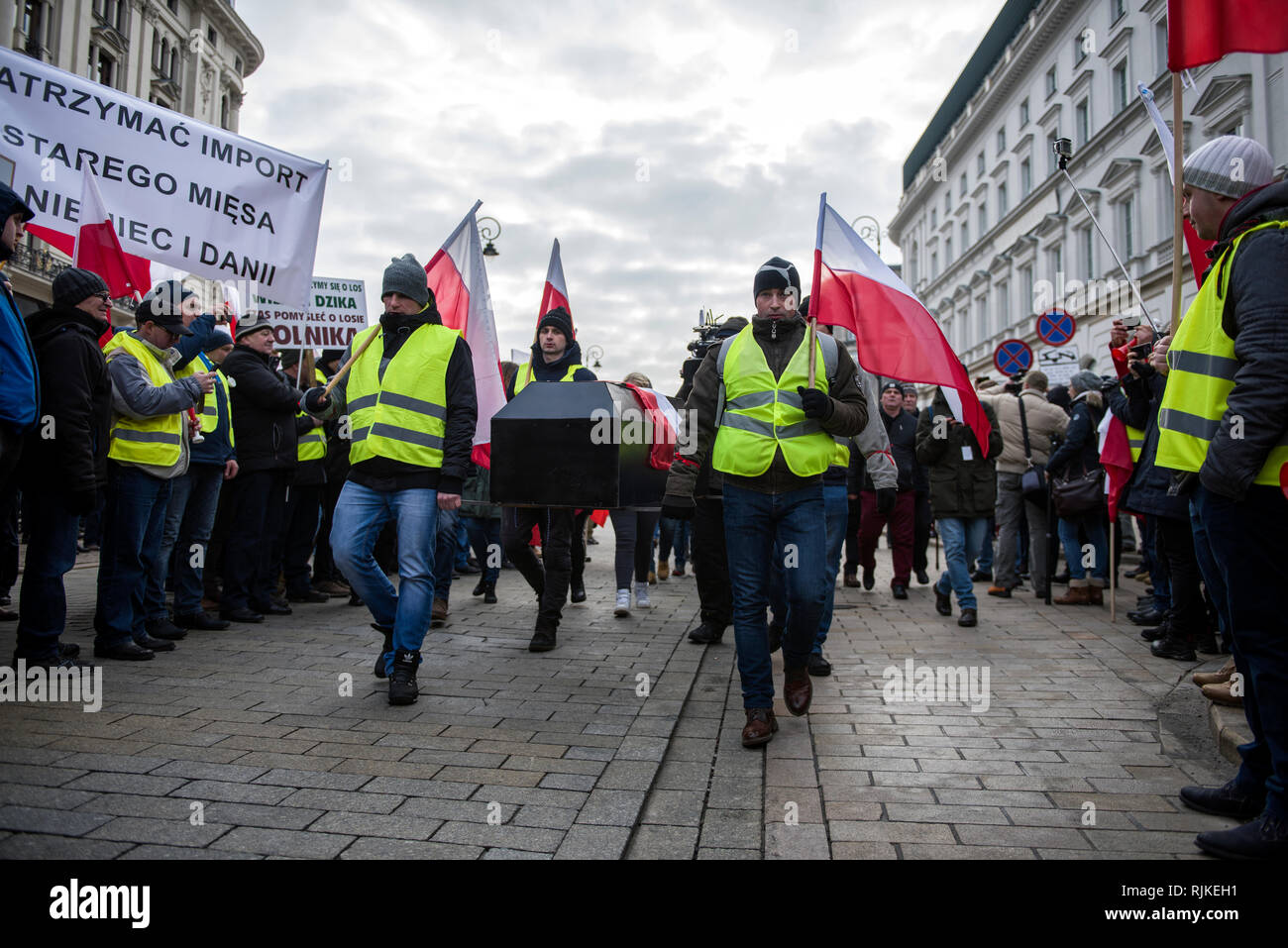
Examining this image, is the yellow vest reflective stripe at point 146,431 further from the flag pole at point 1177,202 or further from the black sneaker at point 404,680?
the flag pole at point 1177,202

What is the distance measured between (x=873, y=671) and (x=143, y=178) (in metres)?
5.38

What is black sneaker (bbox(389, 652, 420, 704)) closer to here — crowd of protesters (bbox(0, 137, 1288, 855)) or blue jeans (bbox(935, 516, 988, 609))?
crowd of protesters (bbox(0, 137, 1288, 855))

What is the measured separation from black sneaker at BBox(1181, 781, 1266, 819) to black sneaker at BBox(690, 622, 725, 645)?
3.46 meters

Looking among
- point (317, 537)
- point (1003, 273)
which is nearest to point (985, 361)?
point (1003, 273)

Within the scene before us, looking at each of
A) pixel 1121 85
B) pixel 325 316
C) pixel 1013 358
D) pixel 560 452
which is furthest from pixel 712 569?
pixel 1121 85

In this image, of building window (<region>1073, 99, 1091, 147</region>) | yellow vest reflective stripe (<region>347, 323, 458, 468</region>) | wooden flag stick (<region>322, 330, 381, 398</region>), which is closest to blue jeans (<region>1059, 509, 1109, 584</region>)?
yellow vest reflective stripe (<region>347, 323, 458, 468</region>)

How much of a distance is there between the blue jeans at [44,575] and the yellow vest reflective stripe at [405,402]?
4.76 ft

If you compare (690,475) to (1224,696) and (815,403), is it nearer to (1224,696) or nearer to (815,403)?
(815,403)

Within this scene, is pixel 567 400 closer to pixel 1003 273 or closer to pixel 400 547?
pixel 400 547

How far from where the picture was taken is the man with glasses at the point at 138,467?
5168 mm

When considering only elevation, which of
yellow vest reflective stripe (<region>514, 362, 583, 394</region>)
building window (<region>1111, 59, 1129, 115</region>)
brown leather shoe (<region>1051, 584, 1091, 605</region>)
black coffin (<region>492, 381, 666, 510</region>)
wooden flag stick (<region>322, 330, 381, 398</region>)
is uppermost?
building window (<region>1111, 59, 1129, 115</region>)

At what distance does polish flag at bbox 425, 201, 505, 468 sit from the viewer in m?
6.36

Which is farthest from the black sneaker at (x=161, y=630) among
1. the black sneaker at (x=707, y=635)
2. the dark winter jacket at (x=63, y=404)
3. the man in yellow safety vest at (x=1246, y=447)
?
the man in yellow safety vest at (x=1246, y=447)

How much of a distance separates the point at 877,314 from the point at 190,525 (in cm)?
460
